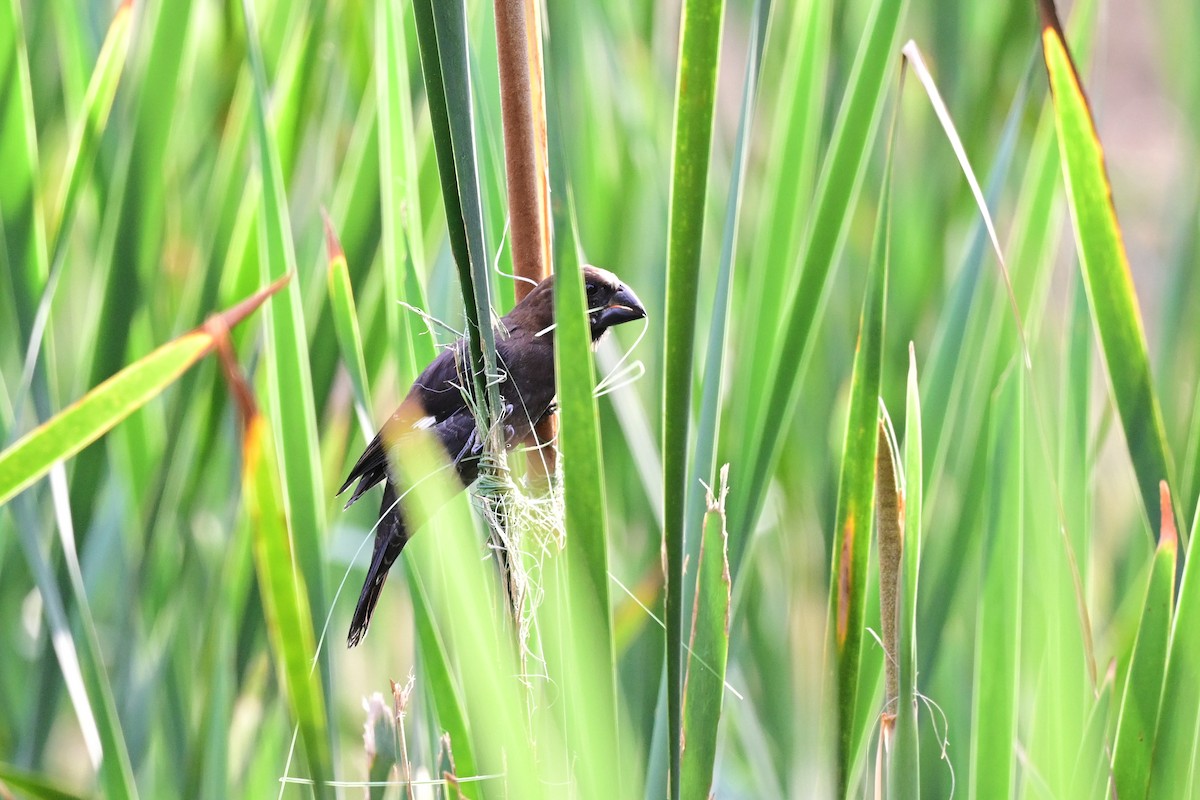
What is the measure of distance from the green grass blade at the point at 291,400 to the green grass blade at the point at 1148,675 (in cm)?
44

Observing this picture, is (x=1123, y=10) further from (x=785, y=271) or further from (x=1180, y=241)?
(x=785, y=271)

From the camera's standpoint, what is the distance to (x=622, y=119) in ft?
2.89

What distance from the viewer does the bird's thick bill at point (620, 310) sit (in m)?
0.67

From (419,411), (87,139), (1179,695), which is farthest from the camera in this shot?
(87,139)

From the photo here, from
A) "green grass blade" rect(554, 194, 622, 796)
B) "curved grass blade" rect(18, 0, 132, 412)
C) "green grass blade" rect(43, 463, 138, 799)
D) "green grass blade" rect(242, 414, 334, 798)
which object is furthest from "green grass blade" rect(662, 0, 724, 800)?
"curved grass blade" rect(18, 0, 132, 412)

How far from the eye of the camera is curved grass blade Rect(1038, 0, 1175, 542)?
48 centimetres

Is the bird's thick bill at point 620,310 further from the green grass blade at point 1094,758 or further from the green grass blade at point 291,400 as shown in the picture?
the green grass blade at point 1094,758

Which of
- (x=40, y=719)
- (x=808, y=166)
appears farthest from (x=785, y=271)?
(x=40, y=719)

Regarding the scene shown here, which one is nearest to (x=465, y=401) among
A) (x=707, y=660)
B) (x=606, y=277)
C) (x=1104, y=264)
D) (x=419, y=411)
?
(x=419, y=411)

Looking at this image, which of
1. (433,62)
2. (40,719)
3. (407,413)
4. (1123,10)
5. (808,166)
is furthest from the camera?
(1123,10)

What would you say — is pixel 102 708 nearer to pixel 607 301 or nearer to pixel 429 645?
pixel 429 645

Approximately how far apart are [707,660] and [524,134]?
250 millimetres

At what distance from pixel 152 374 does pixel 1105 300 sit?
437 mm

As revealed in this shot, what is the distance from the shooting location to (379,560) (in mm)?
648
